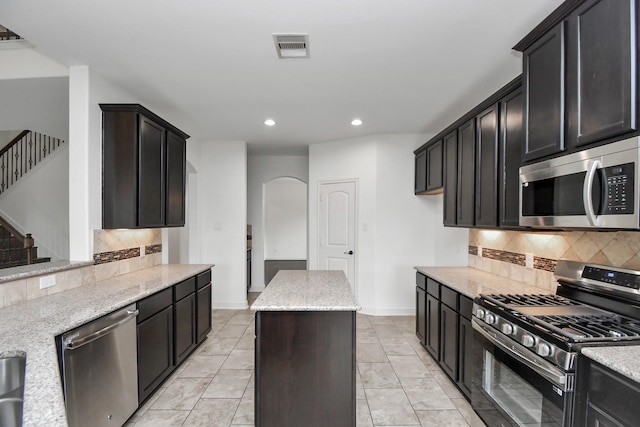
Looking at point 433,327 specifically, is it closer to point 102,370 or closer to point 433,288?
point 433,288

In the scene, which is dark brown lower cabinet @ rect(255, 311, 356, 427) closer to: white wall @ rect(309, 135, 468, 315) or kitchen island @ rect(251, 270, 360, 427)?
kitchen island @ rect(251, 270, 360, 427)

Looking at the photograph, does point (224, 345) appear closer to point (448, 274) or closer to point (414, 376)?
point (414, 376)

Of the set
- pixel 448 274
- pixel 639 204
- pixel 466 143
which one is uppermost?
pixel 466 143

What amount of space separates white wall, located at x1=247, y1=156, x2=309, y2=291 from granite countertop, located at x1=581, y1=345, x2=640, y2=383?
5.55m

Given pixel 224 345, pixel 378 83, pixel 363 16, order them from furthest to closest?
1. pixel 224 345
2. pixel 378 83
3. pixel 363 16

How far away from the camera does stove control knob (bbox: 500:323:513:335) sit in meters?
1.73

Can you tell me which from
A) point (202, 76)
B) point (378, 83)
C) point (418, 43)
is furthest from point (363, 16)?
point (202, 76)

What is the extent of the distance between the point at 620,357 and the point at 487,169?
5.84 ft

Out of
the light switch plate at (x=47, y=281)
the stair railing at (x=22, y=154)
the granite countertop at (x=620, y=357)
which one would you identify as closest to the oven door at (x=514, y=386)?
the granite countertop at (x=620, y=357)

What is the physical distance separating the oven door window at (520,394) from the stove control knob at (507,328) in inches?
6.1

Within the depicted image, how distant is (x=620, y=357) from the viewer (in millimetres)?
1249

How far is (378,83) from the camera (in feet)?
9.84

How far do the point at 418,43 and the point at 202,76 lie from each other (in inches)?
72.8

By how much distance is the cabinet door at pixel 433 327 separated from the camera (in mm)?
3137
